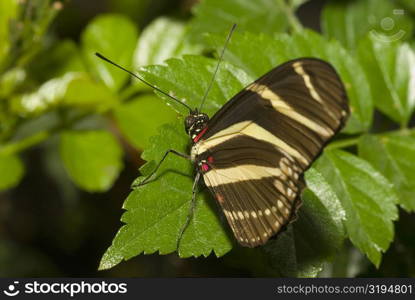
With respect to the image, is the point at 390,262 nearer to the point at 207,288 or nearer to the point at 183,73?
the point at 207,288

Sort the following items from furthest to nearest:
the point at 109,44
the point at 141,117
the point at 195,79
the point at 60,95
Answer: the point at 109,44 → the point at 141,117 → the point at 60,95 → the point at 195,79

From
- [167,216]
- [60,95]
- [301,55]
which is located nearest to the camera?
[167,216]

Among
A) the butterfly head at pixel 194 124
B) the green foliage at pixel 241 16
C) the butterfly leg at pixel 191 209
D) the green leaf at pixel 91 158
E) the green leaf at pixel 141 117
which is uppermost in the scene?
the green foliage at pixel 241 16

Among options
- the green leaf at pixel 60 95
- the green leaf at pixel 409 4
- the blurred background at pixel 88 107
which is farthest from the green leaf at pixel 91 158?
the green leaf at pixel 409 4

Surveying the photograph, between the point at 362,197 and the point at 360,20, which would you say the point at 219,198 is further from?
the point at 360,20

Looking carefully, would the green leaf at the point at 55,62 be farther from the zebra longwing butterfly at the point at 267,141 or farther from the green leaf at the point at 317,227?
the green leaf at the point at 317,227

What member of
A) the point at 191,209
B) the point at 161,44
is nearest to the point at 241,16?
the point at 161,44
